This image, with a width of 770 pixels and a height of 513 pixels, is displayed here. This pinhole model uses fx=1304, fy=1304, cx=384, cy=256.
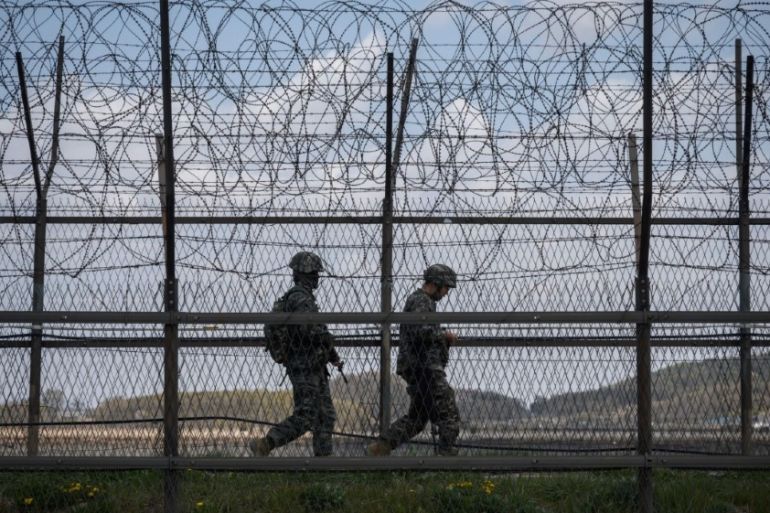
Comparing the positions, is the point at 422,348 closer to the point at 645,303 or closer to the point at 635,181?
the point at 645,303

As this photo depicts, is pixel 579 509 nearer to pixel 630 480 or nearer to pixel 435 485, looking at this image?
pixel 630 480

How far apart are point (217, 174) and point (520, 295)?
2.11 meters

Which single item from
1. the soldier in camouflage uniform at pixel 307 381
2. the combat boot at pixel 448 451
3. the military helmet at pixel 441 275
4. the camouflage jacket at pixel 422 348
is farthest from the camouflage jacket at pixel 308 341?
the combat boot at pixel 448 451

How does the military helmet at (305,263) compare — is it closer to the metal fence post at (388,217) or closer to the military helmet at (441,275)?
the metal fence post at (388,217)

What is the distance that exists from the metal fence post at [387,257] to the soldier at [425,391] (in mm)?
670

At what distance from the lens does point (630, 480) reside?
7.30 m

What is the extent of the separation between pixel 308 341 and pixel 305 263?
58 centimetres

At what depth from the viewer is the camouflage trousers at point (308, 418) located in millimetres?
7938

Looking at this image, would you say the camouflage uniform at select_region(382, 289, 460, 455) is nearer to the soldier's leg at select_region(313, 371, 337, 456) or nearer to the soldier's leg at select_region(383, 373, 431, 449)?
the soldier's leg at select_region(383, 373, 431, 449)

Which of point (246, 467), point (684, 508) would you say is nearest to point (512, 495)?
point (684, 508)

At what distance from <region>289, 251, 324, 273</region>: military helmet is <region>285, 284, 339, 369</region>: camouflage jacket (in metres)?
0.17

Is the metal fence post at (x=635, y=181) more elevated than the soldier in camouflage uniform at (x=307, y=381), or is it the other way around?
the metal fence post at (x=635, y=181)

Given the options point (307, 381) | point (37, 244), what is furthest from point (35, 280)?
point (307, 381)

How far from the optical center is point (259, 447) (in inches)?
310
